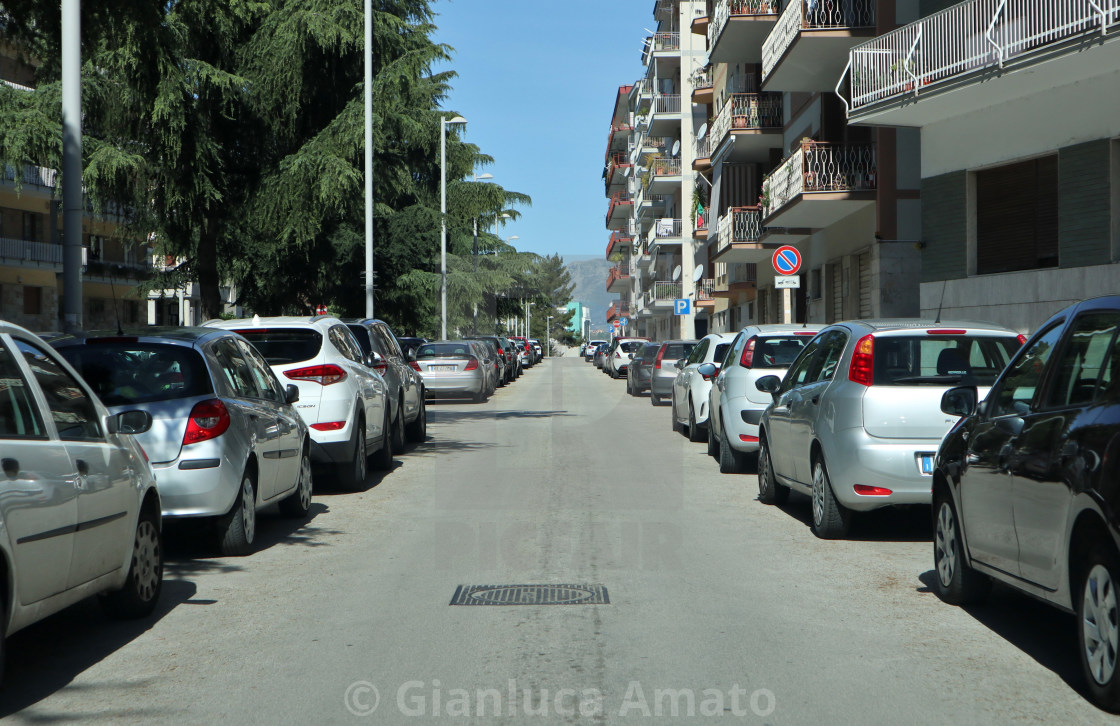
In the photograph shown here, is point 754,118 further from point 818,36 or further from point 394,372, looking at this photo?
point 394,372

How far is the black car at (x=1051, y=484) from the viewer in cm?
483

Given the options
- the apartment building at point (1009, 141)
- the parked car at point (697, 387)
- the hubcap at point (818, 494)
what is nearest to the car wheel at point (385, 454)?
the parked car at point (697, 387)

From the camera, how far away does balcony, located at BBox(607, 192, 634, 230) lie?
109m

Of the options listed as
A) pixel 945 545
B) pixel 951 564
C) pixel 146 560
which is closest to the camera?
pixel 146 560

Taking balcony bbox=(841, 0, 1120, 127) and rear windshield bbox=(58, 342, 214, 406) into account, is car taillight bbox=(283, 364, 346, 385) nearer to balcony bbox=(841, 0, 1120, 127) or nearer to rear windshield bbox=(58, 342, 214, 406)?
rear windshield bbox=(58, 342, 214, 406)

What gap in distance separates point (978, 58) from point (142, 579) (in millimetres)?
16138

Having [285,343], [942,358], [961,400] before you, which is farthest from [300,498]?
[961,400]

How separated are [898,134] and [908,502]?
19702mm

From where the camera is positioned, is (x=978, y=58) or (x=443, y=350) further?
(x=443, y=350)

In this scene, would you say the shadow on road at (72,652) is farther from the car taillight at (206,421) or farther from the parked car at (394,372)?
the parked car at (394,372)

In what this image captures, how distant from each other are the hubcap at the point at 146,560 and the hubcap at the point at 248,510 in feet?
5.39

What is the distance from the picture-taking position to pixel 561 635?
6.18 metres

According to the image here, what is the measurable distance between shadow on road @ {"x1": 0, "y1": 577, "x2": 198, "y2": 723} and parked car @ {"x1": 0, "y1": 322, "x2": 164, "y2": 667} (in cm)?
20

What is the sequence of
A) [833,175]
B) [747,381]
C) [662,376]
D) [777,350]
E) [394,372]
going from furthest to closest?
[662,376] < [833,175] < [394,372] < [777,350] < [747,381]
